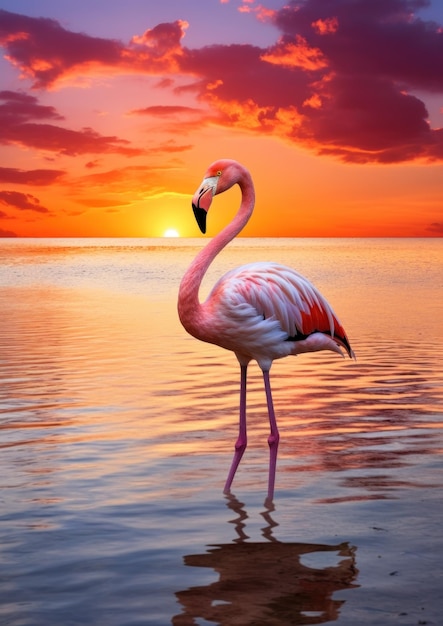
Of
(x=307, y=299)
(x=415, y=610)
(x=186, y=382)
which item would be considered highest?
(x=307, y=299)

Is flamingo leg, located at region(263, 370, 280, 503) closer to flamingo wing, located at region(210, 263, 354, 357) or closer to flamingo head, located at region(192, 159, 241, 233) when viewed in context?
flamingo wing, located at region(210, 263, 354, 357)

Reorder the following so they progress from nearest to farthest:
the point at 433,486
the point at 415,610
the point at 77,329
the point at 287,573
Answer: the point at 415,610
the point at 287,573
the point at 433,486
the point at 77,329

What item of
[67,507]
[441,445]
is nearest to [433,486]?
[441,445]

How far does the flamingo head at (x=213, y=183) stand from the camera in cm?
610

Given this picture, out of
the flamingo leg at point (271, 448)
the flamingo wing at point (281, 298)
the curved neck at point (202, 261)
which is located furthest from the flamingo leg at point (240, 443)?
the curved neck at point (202, 261)

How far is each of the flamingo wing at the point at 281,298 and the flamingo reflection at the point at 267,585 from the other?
61.1 inches

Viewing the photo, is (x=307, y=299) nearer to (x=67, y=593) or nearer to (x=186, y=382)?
(x=67, y=593)

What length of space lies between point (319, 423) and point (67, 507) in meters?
3.04

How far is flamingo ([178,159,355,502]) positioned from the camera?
621 cm

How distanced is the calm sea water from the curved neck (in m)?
1.20

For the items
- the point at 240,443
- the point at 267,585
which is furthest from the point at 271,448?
the point at 267,585

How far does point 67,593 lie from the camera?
4.56 metres

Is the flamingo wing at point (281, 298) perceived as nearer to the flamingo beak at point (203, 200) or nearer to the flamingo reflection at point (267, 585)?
the flamingo beak at point (203, 200)

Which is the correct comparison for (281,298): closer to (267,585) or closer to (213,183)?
(213,183)
